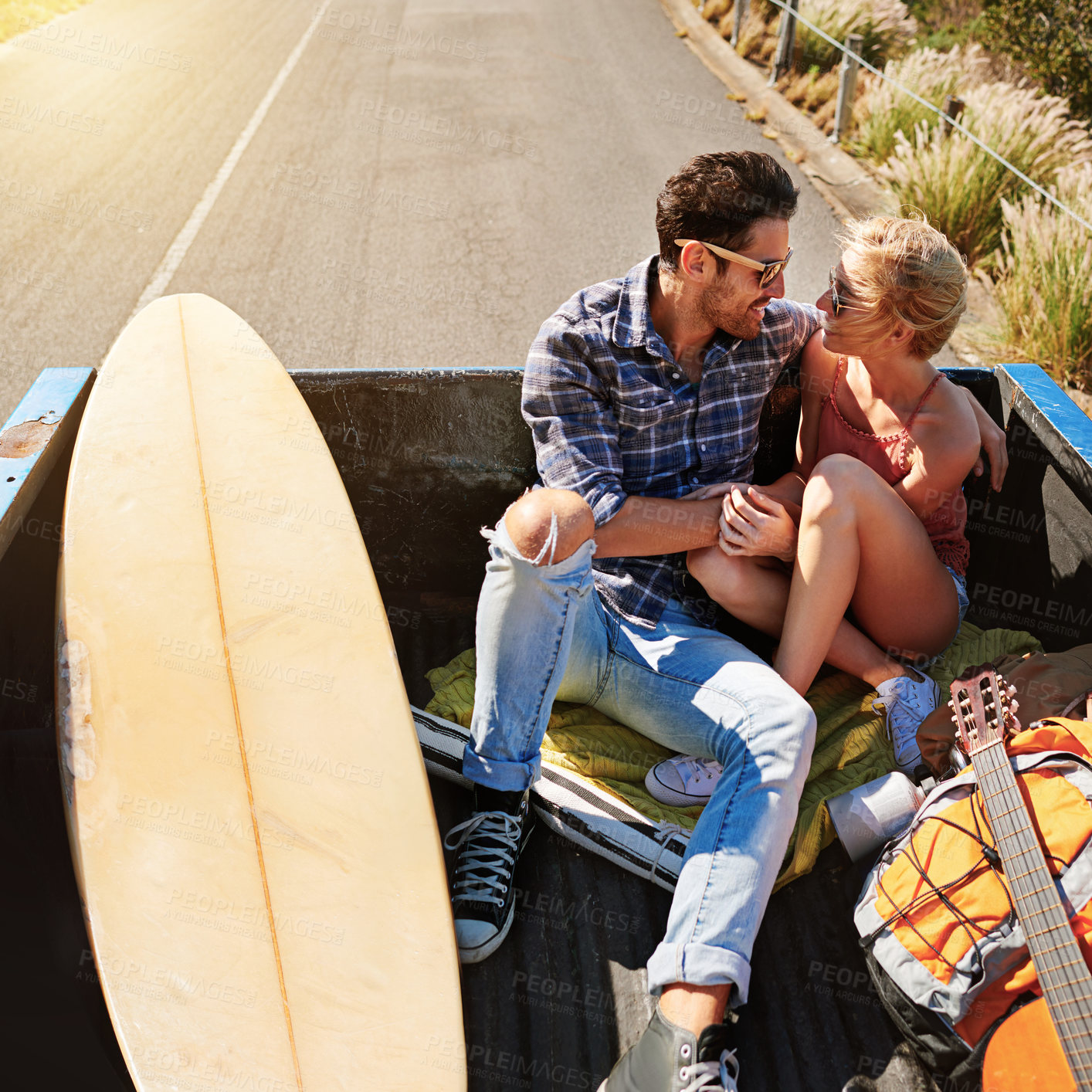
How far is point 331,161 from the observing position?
24.6ft

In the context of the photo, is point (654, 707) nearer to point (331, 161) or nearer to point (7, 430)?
point (7, 430)

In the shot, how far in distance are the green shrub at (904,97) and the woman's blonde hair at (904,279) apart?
5416 millimetres

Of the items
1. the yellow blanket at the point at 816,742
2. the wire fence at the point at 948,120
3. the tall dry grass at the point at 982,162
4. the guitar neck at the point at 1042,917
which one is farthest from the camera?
the tall dry grass at the point at 982,162

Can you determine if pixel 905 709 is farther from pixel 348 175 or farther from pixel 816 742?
pixel 348 175

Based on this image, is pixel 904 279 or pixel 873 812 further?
pixel 904 279

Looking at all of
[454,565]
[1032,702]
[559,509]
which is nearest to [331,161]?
[454,565]

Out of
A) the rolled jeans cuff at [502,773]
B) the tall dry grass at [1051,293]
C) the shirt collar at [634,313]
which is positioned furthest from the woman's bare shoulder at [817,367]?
the tall dry grass at [1051,293]

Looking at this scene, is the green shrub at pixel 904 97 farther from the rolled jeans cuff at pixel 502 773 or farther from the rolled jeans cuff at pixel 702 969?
the rolled jeans cuff at pixel 702 969

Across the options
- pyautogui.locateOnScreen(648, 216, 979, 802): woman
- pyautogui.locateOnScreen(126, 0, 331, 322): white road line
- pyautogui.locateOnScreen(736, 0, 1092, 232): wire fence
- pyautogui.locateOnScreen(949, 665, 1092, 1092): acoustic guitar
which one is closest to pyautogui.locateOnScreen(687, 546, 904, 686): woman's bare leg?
pyautogui.locateOnScreen(648, 216, 979, 802): woman

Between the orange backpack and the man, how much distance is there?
0.25m

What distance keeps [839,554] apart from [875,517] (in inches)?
5.0

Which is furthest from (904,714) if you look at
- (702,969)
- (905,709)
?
(702,969)

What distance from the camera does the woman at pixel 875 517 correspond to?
7.47 feet

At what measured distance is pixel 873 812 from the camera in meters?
2.15
